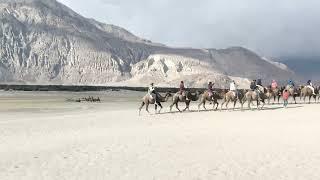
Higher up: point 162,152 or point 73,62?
point 73,62

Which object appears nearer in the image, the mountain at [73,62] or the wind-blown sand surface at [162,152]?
the wind-blown sand surface at [162,152]

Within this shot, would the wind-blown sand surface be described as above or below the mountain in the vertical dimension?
below

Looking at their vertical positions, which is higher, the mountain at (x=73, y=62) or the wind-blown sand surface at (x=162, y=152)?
the mountain at (x=73, y=62)

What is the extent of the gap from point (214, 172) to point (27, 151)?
5.75m

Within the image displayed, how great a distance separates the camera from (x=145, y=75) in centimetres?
17338

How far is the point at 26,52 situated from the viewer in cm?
18375

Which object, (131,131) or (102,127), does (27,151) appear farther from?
(102,127)

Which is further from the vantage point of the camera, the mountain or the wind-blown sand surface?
the mountain

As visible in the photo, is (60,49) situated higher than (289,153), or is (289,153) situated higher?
(60,49)

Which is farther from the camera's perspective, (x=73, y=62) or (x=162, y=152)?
(x=73, y=62)

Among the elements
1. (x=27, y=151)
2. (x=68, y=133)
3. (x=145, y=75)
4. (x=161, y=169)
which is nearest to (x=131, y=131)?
(x=68, y=133)

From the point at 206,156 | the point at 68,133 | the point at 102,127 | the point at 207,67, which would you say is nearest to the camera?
the point at 206,156

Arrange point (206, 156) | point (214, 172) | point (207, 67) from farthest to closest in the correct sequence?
point (207, 67), point (206, 156), point (214, 172)

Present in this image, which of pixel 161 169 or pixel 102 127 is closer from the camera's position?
pixel 161 169
